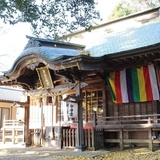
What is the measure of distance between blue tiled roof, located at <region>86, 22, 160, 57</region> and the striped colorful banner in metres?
1.17

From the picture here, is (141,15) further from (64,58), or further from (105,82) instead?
(64,58)

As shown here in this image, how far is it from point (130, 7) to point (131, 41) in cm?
2126

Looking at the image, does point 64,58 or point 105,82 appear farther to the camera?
point 105,82

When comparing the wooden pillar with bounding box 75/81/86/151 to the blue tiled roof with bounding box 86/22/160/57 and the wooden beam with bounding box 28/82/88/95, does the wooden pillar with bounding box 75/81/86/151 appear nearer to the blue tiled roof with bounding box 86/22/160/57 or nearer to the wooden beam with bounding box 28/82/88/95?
the wooden beam with bounding box 28/82/88/95

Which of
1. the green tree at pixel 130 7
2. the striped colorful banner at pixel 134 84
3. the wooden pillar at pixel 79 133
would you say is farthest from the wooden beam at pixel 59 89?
the green tree at pixel 130 7

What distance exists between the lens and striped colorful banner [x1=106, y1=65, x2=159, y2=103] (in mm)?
9695

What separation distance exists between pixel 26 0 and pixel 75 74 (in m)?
3.79

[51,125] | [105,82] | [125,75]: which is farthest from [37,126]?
[125,75]

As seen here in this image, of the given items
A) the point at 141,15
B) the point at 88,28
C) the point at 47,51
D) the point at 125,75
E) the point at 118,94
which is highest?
the point at 141,15

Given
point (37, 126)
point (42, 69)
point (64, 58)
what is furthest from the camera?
point (37, 126)

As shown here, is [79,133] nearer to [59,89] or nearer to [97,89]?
[59,89]

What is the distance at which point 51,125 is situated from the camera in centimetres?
1243

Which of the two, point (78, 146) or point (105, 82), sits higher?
point (105, 82)

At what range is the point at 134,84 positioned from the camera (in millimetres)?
10148
